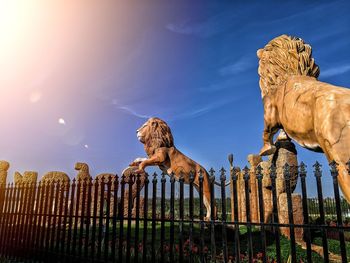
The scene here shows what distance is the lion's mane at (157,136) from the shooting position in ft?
34.1

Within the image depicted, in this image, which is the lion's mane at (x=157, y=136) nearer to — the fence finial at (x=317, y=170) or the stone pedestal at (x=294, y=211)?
the stone pedestal at (x=294, y=211)

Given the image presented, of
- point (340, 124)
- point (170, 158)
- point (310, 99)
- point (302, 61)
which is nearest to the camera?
point (340, 124)

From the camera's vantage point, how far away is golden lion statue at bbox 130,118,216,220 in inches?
391

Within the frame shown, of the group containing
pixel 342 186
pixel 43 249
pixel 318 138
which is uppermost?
pixel 318 138

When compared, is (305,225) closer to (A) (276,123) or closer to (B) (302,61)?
(A) (276,123)

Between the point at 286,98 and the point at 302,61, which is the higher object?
the point at 302,61

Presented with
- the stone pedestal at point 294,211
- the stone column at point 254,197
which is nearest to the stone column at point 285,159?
the stone pedestal at point 294,211

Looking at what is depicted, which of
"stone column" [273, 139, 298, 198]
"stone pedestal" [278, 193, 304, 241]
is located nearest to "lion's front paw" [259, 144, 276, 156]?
"stone column" [273, 139, 298, 198]

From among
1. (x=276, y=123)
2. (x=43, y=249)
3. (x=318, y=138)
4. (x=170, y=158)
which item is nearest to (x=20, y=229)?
(x=43, y=249)

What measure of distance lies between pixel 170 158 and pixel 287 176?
6714 mm

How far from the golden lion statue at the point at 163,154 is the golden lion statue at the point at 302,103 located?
4265 millimetres

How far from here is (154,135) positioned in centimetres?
1049

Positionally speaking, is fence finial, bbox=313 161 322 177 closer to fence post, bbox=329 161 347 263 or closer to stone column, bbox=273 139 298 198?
fence post, bbox=329 161 347 263

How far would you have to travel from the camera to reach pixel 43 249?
7.18m
